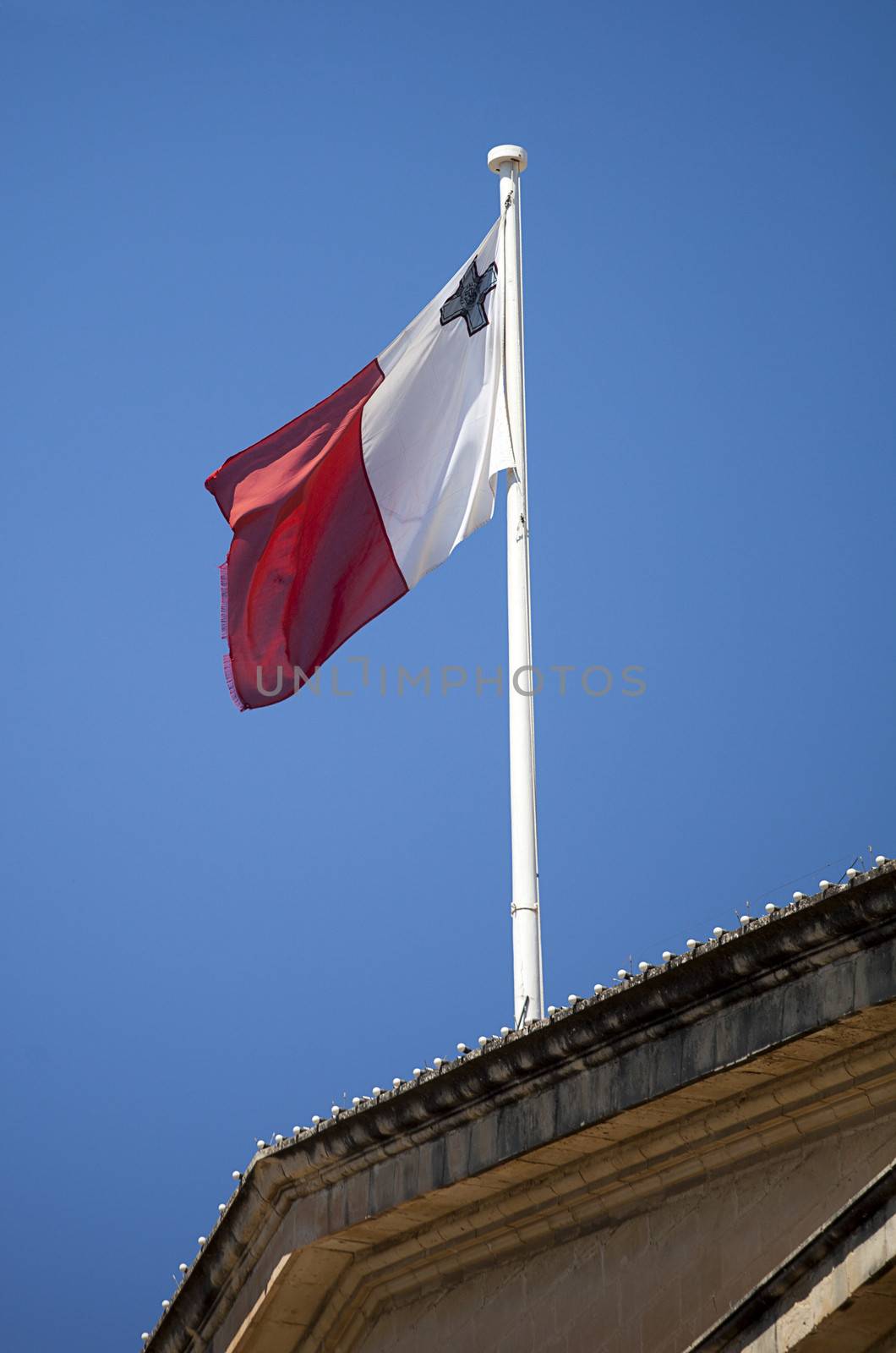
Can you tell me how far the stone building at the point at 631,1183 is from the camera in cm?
1038

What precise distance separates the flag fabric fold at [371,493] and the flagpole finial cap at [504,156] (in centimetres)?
78

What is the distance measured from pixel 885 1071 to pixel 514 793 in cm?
607

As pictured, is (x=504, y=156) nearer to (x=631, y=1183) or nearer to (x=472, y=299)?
(x=472, y=299)

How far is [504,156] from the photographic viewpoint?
757 inches

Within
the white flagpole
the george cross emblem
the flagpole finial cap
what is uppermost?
the flagpole finial cap

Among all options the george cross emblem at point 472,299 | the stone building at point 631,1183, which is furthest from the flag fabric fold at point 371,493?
the stone building at point 631,1183

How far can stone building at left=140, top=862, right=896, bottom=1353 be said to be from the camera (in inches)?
408

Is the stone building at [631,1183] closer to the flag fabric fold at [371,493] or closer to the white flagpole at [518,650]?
the white flagpole at [518,650]

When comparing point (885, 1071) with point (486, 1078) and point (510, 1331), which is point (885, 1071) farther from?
point (510, 1331)

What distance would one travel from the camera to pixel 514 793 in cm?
1652

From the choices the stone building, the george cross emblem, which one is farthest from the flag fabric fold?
the stone building

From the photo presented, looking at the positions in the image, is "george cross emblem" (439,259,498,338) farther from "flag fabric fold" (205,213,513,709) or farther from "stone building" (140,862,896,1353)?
"stone building" (140,862,896,1353)

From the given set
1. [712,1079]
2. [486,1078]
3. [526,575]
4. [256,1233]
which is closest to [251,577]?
[526,575]

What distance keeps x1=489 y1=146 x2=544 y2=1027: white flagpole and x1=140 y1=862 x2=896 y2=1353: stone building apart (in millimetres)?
1866
